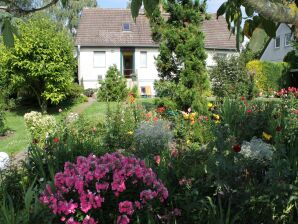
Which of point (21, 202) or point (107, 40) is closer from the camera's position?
point (21, 202)

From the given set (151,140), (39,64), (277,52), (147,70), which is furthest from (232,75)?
(277,52)

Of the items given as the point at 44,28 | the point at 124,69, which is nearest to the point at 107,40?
the point at 124,69

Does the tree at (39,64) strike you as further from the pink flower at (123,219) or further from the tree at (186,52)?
the pink flower at (123,219)

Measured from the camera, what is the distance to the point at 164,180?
409cm

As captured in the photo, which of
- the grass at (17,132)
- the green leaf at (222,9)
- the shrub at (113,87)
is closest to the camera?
the green leaf at (222,9)

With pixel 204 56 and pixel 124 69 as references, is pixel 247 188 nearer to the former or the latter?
pixel 204 56

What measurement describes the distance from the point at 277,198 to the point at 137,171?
127 centimetres

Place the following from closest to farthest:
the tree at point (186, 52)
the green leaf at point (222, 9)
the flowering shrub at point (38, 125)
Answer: the green leaf at point (222, 9) < the flowering shrub at point (38, 125) < the tree at point (186, 52)

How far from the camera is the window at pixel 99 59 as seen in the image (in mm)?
32031

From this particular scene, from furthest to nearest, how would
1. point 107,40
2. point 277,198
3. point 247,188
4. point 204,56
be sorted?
1. point 107,40
2. point 204,56
3. point 247,188
4. point 277,198

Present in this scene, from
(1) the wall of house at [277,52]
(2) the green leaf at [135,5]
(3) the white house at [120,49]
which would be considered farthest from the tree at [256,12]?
(1) the wall of house at [277,52]

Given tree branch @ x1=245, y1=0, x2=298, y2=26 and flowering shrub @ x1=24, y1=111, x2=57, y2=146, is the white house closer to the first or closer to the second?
flowering shrub @ x1=24, y1=111, x2=57, y2=146

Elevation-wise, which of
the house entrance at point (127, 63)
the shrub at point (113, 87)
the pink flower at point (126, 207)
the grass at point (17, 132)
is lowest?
the grass at point (17, 132)

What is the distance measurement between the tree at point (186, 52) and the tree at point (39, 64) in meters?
8.61
